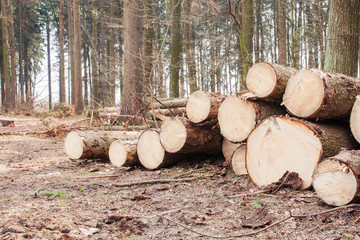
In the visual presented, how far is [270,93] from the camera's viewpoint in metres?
3.12

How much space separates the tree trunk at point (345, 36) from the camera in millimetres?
5125

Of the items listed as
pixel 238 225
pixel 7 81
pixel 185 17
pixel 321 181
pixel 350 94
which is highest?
pixel 185 17

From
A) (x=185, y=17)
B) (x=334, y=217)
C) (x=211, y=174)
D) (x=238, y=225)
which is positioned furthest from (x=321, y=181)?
(x=185, y=17)

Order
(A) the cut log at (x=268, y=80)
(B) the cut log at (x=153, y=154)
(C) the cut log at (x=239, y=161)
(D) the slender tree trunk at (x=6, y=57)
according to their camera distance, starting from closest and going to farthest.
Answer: (A) the cut log at (x=268, y=80) < (C) the cut log at (x=239, y=161) < (B) the cut log at (x=153, y=154) < (D) the slender tree trunk at (x=6, y=57)

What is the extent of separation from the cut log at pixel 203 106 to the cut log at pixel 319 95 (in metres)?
0.97

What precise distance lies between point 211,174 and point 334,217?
1742 mm

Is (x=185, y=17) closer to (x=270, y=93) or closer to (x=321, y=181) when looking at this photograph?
(x=270, y=93)

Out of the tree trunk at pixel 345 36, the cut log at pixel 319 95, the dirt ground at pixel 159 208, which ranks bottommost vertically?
the dirt ground at pixel 159 208

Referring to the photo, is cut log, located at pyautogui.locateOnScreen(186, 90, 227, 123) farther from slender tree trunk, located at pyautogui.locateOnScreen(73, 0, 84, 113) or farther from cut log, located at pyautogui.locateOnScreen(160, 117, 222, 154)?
slender tree trunk, located at pyautogui.locateOnScreen(73, 0, 84, 113)

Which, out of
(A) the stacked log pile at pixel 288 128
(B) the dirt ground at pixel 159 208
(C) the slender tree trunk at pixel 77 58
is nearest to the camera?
(B) the dirt ground at pixel 159 208

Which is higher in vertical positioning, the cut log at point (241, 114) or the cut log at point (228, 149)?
the cut log at point (241, 114)

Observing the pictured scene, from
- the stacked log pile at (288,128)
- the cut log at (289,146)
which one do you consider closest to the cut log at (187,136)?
the stacked log pile at (288,128)

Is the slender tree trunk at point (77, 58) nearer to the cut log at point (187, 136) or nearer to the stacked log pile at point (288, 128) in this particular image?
the cut log at point (187, 136)

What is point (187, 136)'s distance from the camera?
3924 mm
